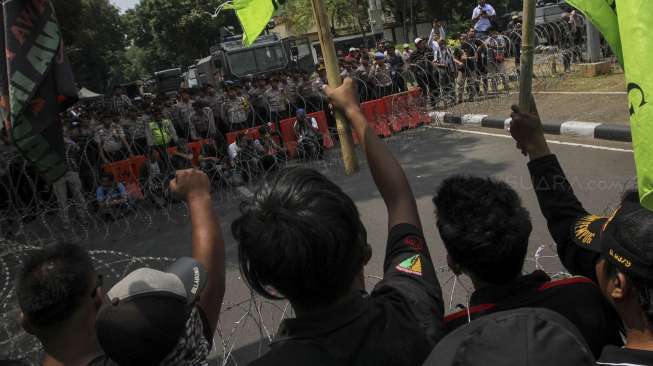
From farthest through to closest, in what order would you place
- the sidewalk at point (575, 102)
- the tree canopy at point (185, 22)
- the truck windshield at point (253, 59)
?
the tree canopy at point (185, 22)
the truck windshield at point (253, 59)
the sidewalk at point (575, 102)

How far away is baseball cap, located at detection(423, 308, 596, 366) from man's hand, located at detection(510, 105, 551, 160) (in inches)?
53.0

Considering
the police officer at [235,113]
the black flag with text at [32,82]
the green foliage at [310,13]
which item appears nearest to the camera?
the black flag with text at [32,82]

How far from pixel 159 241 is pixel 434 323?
6.00 meters

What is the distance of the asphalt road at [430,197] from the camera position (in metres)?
4.00

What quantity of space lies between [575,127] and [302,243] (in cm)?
801

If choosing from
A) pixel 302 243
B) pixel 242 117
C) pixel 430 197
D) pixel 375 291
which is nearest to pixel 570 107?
pixel 430 197

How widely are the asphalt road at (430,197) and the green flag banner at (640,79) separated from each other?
2.35 meters


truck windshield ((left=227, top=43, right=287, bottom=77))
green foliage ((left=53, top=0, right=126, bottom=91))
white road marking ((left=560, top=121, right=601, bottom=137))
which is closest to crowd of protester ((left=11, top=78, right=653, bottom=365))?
white road marking ((left=560, top=121, right=601, bottom=137))

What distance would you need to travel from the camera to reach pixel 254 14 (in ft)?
10.2

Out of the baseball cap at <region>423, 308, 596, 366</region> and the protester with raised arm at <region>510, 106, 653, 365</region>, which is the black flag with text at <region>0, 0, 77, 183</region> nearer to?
the protester with raised arm at <region>510, 106, 653, 365</region>

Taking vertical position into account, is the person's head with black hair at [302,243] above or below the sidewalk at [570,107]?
above

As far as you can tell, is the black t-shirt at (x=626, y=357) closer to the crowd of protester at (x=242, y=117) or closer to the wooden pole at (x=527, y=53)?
the wooden pole at (x=527, y=53)

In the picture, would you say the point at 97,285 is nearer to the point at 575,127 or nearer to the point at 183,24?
the point at 575,127

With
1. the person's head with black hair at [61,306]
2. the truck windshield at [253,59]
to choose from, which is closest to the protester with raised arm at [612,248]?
the person's head with black hair at [61,306]
